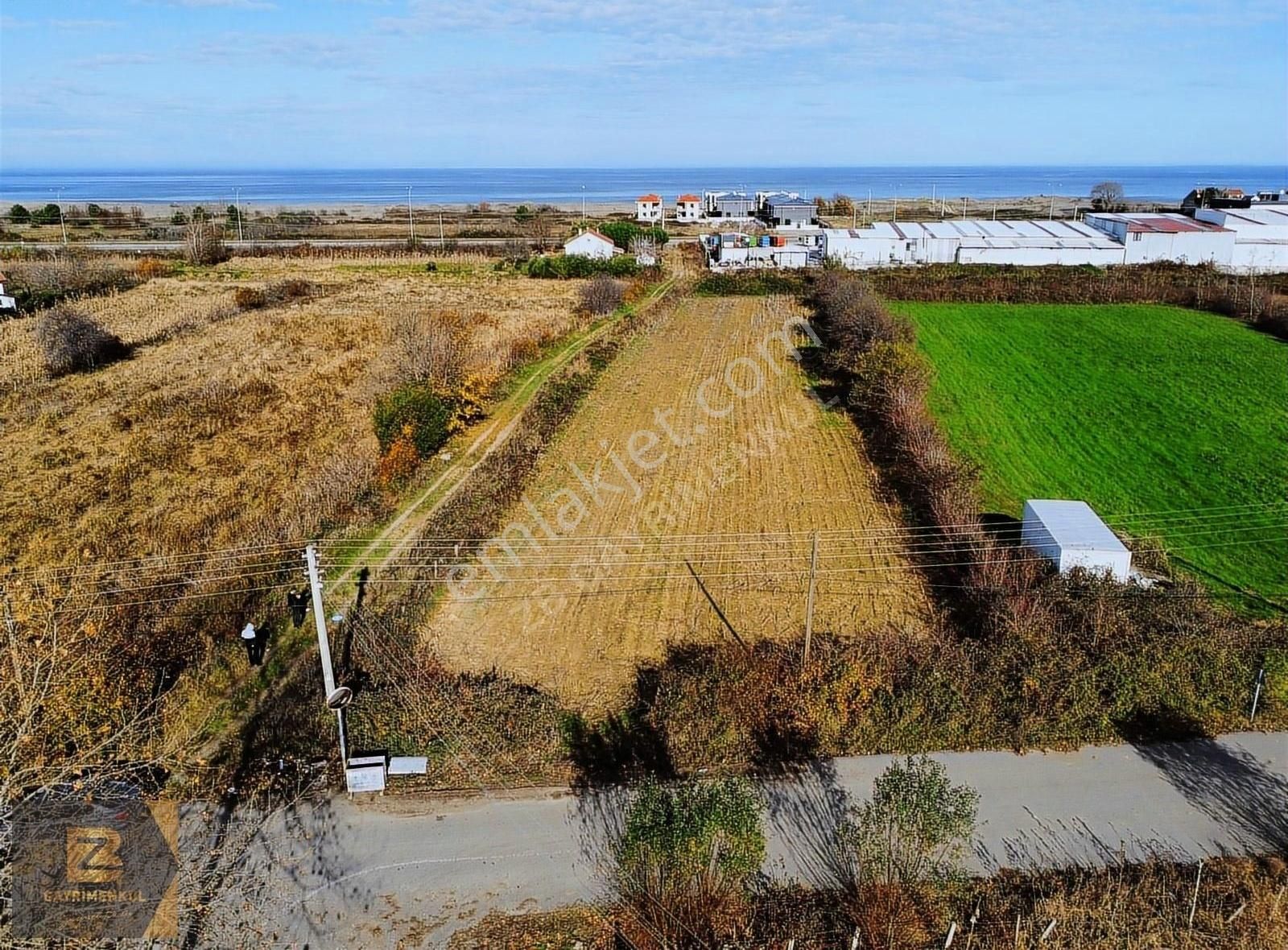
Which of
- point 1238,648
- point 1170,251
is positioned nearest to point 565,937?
point 1238,648

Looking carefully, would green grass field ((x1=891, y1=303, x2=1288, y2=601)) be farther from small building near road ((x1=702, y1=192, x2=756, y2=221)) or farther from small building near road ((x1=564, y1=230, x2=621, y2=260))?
small building near road ((x1=702, y1=192, x2=756, y2=221))

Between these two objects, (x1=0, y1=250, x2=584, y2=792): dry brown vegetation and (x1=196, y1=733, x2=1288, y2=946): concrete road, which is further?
(x1=0, y1=250, x2=584, y2=792): dry brown vegetation

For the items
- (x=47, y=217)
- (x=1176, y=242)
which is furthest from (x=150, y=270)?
(x=1176, y=242)

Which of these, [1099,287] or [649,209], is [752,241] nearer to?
[1099,287]

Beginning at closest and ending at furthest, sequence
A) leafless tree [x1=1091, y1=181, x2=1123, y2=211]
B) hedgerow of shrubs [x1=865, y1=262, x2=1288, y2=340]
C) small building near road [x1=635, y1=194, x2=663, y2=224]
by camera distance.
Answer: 1. hedgerow of shrubs [x1=865, y1=262, x2=1288, y2=340]
2. leafless tree [x1=1091, y1=181, x2=1123, y2=211]
3. small building near road [x1=635, y1=194, x2=663, y2=224]

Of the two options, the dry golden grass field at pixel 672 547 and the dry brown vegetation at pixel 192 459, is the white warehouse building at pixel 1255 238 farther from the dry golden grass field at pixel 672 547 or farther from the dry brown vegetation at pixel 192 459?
the dry brown vegetation at pixel 192 459

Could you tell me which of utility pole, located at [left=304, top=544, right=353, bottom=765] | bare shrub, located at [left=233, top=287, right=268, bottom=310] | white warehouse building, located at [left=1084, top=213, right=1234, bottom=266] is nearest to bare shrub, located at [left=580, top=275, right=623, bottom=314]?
bare shrub, located at [left=233, top=287, right=268, bottom=310]
